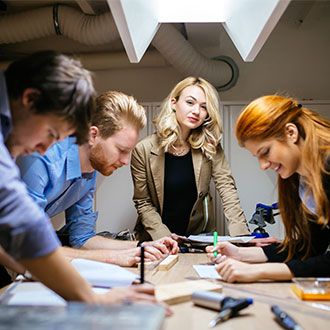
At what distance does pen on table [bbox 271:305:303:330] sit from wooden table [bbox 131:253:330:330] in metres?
0.01

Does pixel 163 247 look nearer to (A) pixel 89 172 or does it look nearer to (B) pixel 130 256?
(B) pixel 130 256

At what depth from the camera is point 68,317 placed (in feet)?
1.86

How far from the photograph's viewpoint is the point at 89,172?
66.7 inches

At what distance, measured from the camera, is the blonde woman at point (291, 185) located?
1.16 metres

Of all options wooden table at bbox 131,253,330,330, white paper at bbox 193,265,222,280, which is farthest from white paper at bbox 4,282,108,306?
white paper at bbox 193,265,222,280

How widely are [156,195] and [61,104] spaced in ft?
5.27

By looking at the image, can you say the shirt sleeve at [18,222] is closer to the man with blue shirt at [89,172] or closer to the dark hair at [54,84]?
the dark hair at [54,84]

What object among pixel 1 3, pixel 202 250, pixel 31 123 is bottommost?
pixel 202 250

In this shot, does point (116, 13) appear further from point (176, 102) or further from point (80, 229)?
point (176, 102)

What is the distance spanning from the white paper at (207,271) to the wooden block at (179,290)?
0.17m

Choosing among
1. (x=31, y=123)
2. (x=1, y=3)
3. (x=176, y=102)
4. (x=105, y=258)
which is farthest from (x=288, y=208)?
(x=1, y=3)

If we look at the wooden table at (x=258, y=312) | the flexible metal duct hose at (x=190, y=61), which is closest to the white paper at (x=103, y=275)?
the wooden table at (x=258, y=312)

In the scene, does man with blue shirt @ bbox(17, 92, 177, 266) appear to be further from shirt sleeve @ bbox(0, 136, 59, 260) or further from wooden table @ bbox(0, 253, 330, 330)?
shirt sleeve @ bbox(0, 136, 59, 260)

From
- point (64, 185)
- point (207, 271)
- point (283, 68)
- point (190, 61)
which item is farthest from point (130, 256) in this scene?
point (283, 68)
